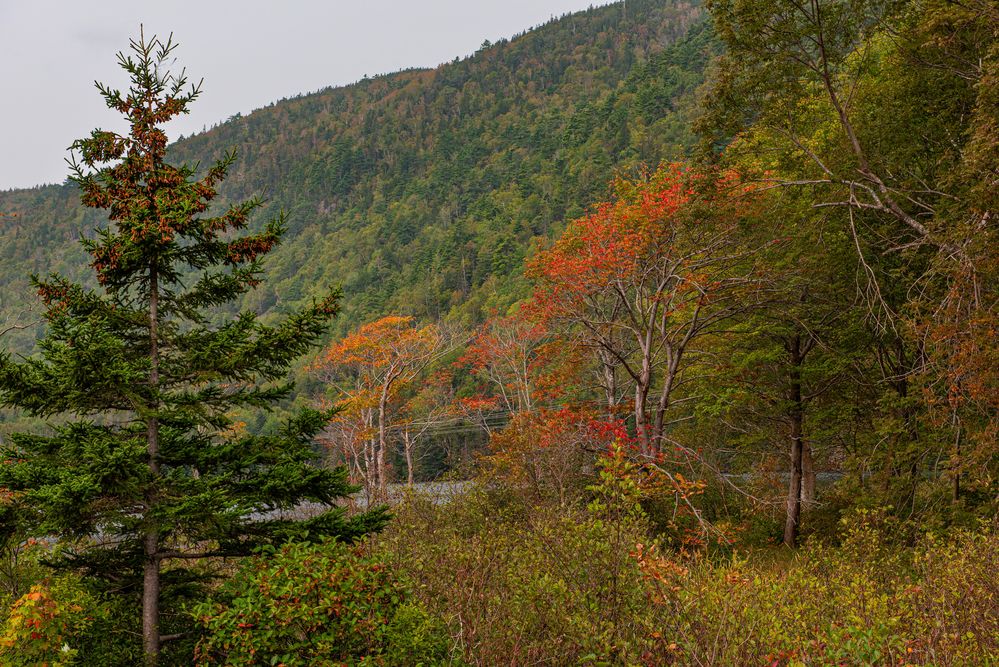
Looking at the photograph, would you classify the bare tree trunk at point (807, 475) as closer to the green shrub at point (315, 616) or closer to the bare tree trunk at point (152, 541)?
the green shrub at point (315, 616)

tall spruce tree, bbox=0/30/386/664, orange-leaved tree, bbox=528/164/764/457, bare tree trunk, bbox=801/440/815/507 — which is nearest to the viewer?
tall spruce tree, bbox=0/30/386/664

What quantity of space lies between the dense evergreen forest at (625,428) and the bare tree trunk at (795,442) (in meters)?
0.08

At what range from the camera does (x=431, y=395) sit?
4084 centimetres

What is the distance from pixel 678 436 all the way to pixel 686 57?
75.0 meters

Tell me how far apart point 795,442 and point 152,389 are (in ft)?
53.8

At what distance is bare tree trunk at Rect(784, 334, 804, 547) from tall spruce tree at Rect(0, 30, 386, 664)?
1369 cm

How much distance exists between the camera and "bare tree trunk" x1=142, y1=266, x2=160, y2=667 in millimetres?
6762

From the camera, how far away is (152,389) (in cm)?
705

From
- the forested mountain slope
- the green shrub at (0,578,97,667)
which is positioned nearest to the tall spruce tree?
the green shrub at (0,578,97,667)

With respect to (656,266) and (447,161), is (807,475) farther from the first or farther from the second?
(447,161)

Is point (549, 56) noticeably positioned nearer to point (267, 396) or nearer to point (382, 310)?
point (382, 310)

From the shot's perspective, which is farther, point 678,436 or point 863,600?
point 678,436

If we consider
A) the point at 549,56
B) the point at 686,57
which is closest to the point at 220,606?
the point at 686,57

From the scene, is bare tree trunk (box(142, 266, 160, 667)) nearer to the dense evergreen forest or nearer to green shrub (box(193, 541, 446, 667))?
the dense evergreen forest
